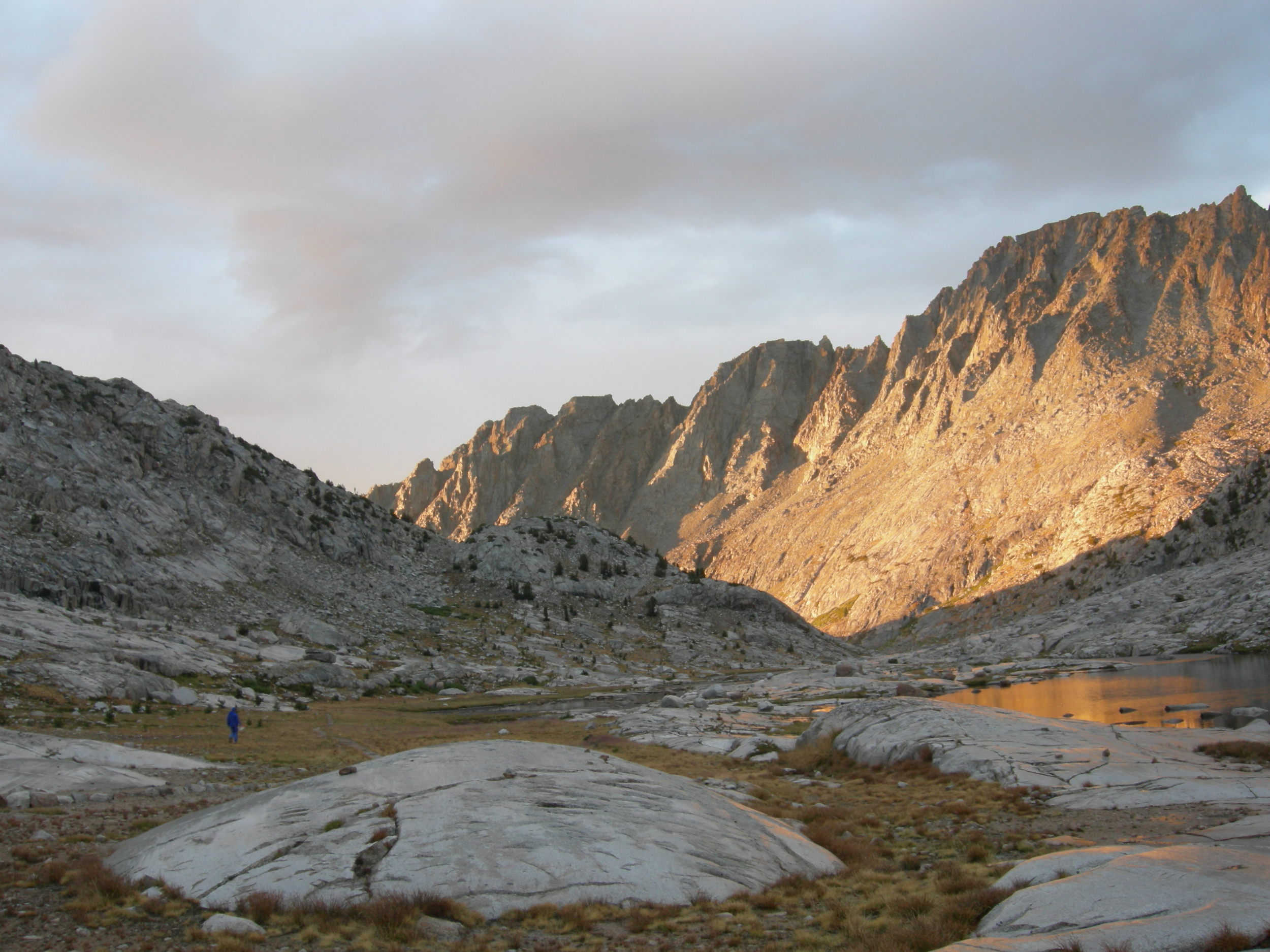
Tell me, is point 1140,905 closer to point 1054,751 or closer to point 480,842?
point 480,842

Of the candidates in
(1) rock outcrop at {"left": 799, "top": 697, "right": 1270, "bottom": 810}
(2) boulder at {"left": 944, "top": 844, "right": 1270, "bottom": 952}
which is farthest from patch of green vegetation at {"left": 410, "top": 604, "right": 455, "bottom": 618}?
(2) boulder at {"left": 944, "top": 844, "right": 1270, "bottom": 952}

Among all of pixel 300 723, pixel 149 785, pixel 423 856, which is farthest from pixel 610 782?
pixel 300 723

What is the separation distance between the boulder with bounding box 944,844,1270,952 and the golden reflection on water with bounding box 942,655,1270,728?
95.4 feet

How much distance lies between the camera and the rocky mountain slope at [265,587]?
56031mm

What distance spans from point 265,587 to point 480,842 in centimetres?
7730

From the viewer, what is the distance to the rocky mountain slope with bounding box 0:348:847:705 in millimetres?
56031

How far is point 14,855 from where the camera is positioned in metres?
16.5

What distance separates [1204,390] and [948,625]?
2434 inches

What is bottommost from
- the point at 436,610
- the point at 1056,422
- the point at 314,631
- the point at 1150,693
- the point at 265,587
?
the point at 1150,693

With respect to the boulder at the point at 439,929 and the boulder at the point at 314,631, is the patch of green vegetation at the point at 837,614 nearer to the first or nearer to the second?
the boulder at the point at 314,631

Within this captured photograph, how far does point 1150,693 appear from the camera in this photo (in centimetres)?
5141

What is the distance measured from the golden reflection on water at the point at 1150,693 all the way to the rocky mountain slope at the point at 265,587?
37.3m

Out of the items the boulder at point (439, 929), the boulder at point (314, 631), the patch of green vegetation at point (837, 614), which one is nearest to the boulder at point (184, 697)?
the boulder at point (314, 631)

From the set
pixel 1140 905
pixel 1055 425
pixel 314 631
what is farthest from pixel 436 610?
pixel 1055 425
